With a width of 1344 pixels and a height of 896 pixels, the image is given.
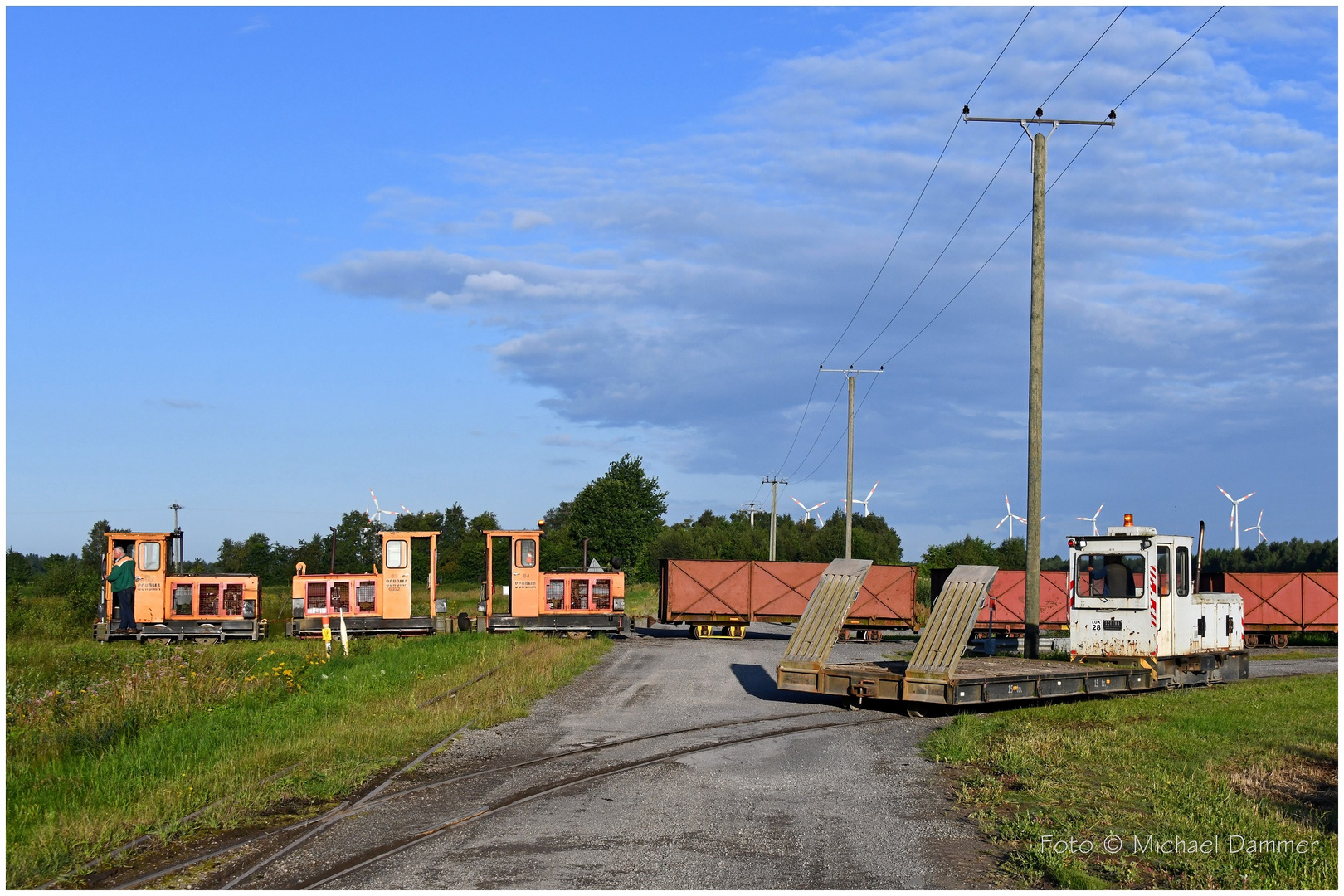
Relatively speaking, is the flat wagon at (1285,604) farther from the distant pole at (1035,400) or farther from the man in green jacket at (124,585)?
the man in green jacket at (124,585)

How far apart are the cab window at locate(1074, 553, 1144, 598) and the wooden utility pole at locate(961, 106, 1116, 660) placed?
119cm

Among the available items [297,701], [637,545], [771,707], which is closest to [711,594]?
[771,707]

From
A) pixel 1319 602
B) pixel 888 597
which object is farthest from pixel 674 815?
pixel 1319 602

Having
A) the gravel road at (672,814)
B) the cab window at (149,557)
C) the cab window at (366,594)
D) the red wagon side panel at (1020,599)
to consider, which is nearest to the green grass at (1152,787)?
the gravel road at (672,814)

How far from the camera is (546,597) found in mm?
29594

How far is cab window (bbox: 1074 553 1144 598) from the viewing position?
18.5 m

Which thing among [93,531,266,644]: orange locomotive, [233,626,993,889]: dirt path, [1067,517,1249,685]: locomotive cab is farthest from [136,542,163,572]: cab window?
[1067,517,1249,685]: locomotive cab

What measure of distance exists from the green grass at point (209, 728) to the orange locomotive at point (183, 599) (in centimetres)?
454

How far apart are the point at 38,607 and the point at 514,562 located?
19.0 metres

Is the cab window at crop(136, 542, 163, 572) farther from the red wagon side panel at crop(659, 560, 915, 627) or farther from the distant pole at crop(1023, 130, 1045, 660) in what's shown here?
the distant pole at crop(1023, 130, 1045, 660)

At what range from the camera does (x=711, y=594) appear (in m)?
33.5

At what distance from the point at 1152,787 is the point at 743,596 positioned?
2375 centimetres

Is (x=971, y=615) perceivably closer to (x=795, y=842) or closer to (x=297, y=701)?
(x=795, y=842)

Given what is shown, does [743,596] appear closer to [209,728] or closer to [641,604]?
[209,728]
